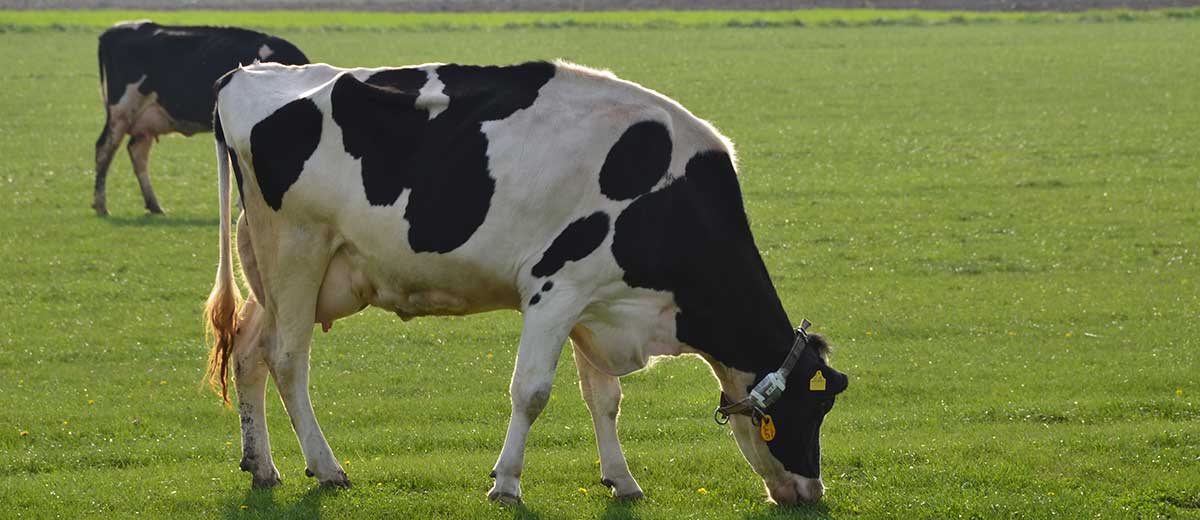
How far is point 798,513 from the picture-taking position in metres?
8.68

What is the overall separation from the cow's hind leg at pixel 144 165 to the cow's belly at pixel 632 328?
44.7 ft

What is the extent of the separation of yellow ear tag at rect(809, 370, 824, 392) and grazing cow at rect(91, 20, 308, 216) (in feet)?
45.6

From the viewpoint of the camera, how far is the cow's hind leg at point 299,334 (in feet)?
30.4

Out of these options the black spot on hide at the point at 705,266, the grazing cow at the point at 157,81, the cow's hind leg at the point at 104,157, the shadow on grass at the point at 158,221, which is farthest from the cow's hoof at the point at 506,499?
the cow's hind leg at the point at 104,157

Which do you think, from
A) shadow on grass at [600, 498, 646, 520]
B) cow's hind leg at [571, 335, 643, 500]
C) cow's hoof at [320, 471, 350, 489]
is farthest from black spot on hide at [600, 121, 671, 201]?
cow's hoof at [320, 471, 350, 489]

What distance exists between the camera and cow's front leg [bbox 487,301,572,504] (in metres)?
8.62

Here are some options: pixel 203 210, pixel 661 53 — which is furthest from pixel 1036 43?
pixel 203 210

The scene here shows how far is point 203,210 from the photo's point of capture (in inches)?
840

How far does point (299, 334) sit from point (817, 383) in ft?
9.79

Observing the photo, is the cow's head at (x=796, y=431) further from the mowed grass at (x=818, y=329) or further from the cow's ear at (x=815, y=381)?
the mowed grass at (x=818, y=329)

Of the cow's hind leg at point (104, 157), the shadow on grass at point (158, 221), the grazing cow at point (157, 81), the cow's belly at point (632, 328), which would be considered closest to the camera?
the cow's belly at point (632, 328)

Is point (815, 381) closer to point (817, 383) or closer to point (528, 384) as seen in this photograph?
point (817, 383)

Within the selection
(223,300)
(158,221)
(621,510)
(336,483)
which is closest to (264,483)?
(336,483)

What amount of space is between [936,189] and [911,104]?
435 inches
